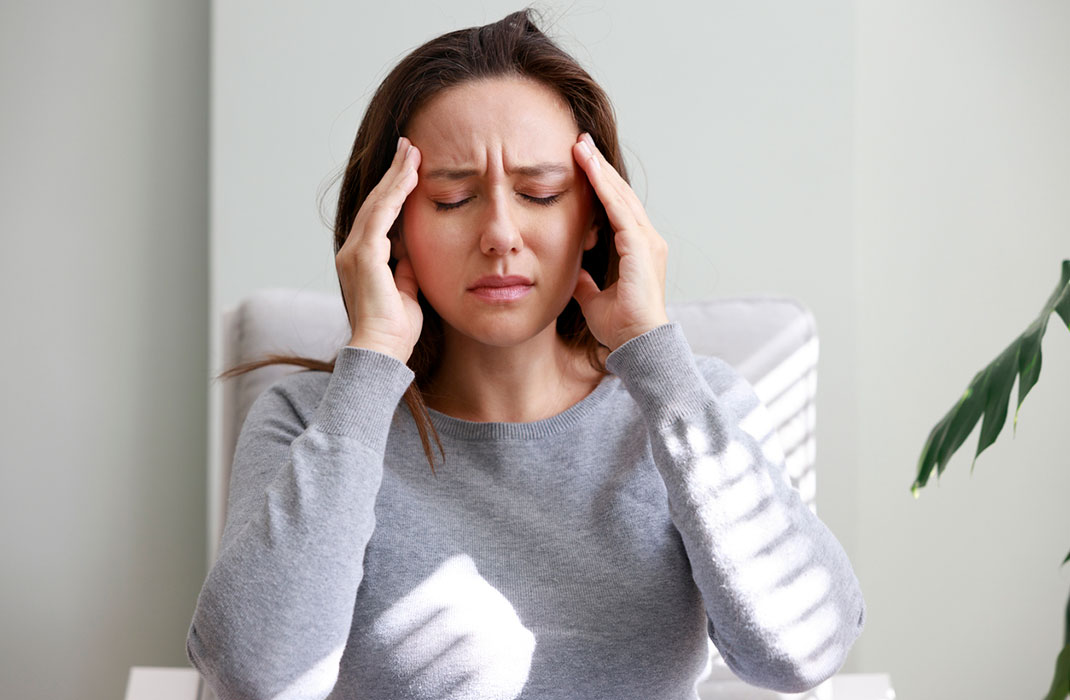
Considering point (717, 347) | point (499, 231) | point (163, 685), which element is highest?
point (499, 231)

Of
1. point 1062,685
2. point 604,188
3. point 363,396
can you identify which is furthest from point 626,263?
point 1062,685

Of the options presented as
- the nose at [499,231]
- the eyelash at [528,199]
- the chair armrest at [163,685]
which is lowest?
the chair armrest at [163,685]

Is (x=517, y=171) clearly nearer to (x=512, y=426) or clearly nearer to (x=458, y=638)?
(x=512, y=426)

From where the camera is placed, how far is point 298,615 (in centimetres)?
101

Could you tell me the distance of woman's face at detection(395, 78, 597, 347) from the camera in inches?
46.0

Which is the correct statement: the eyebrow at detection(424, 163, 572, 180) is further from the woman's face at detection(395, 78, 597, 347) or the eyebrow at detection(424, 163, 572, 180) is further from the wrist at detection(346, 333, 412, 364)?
the wrist at detection(346, 333, 412, 364)

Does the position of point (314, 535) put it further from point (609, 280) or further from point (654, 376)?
point (609, 280)

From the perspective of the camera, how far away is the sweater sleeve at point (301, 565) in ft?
3.31

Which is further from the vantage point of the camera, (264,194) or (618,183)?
(264,194)

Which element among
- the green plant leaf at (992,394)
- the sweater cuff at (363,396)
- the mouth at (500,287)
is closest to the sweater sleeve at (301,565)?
the sweater cuff at (363,396)

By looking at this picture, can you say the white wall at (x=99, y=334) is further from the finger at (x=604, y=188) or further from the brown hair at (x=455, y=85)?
the finger at (x=604, y=188)

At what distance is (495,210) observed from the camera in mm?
1154

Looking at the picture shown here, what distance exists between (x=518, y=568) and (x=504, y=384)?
26 cm

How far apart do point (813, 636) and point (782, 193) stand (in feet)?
3.97
